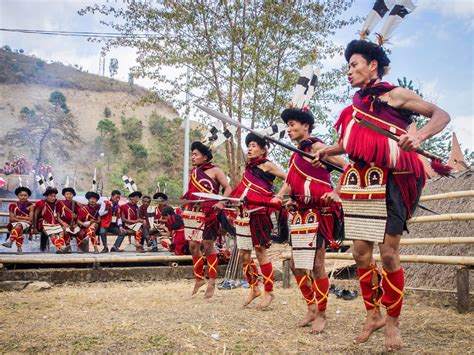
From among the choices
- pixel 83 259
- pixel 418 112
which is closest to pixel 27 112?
pixel 83 259

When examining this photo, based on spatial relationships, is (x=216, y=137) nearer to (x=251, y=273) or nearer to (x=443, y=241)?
(x=251, y=273)

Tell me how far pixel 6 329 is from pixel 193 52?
286 inches

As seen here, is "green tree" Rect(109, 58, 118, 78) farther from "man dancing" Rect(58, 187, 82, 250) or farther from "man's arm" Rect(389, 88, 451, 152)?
"man's arm" Rect(389, 88, 451, 152)

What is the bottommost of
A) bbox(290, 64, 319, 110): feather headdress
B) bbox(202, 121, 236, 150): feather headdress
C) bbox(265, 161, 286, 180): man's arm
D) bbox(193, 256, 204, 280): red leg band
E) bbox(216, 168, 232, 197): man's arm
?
bbox(193, 256, 204, 280): red leg band

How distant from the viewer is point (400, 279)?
10.9ft

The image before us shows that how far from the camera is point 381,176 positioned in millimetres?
3350

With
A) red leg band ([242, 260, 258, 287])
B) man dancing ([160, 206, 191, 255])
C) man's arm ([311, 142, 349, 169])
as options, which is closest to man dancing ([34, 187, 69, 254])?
man dancing ([160, 206, 191, 255])

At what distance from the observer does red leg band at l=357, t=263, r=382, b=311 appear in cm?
360

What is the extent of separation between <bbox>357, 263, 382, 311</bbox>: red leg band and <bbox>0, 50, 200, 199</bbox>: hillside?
4980 centimetres

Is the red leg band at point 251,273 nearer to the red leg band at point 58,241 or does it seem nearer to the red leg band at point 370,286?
the red leg band at point 370,286

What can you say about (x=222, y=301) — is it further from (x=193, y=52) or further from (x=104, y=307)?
(x=193, y=52)

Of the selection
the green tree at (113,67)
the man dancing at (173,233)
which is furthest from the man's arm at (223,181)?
the green tree at (113,67)

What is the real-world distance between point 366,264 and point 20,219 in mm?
8617

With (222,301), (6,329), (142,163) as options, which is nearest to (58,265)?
(222,301)
